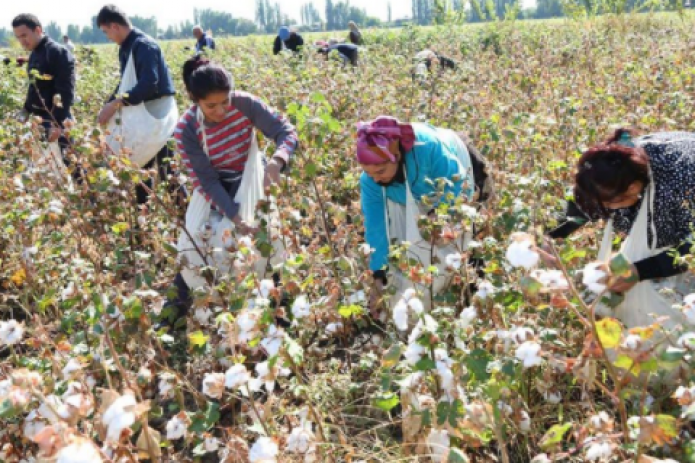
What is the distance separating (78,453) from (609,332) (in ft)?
2.80

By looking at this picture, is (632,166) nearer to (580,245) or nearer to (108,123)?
(580,245)

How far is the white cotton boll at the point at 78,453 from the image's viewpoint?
937 mm

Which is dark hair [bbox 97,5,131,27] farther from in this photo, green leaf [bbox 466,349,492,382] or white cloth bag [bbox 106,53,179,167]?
green leaf [bbox 466,349,492,382]

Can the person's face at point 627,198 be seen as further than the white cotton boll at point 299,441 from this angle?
Yes

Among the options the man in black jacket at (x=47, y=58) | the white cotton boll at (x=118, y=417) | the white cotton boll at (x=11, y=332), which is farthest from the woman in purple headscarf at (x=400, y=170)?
the man in black jacket at (x=47, y=58)

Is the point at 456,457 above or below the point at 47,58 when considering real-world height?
below

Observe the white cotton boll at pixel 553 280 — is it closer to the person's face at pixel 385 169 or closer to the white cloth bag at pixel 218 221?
the person's face at pixel 385 169

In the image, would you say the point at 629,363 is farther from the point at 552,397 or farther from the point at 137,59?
the point at 137,59

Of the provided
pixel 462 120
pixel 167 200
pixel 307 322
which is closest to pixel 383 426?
pixel 307 322

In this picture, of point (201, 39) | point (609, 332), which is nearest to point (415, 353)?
point (609, 332)

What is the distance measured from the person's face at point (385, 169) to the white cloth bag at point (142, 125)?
1.74 m

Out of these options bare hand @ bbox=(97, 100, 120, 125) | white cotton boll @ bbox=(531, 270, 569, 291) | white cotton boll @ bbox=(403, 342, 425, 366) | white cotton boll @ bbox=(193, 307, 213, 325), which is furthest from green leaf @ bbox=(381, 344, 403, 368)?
bare hand @ bbox=(97, 100, 120, 125)

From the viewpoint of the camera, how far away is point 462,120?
3.90 metres

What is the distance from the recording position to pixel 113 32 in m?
3.61
